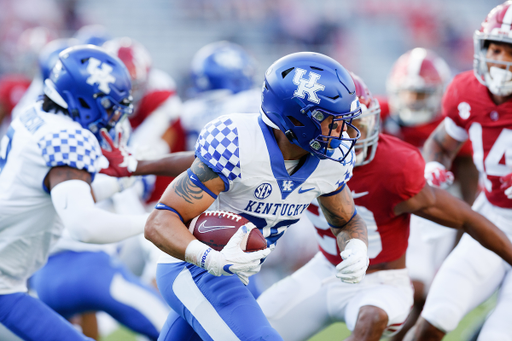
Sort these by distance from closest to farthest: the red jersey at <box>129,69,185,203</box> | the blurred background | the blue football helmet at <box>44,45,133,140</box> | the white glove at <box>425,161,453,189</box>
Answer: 1. the blue football helmet at <box>44,45,133,140</box>
2. the white glove at <box>425,161,453,189</box>
3. the red jersey at <box>129,69,185,203</box>
4. the blurred background

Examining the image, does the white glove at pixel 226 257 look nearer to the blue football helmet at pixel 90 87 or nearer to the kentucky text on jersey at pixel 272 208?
the kentucky text on jersey at pixel 272 208

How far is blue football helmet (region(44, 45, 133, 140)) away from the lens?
2855 mm

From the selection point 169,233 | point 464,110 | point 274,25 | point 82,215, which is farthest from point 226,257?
point 274,25

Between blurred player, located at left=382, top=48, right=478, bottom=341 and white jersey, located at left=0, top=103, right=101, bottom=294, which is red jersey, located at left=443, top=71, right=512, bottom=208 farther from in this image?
white jersey, located at left=0, top=103, right=101, bottom=294

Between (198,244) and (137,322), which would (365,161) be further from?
(137,322)

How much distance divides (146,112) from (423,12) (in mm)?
9825

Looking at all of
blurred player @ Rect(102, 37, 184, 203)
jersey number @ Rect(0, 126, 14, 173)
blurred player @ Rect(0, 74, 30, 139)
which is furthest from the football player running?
blurred player @ Rect(0, 74, 30, 139)

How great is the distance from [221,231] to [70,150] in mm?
911

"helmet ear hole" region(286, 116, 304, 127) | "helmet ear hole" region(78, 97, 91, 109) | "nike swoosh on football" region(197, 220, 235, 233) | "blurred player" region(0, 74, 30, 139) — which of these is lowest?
"blurred player" region(0, 74, 30, 139)

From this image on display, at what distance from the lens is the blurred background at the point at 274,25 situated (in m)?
11.4

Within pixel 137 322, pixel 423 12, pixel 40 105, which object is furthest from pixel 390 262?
pixel 423 12

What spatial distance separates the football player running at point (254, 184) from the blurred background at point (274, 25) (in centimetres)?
893

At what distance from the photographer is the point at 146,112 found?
→ 5.37 meters

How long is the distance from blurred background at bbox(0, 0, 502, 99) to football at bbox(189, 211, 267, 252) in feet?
29.8
